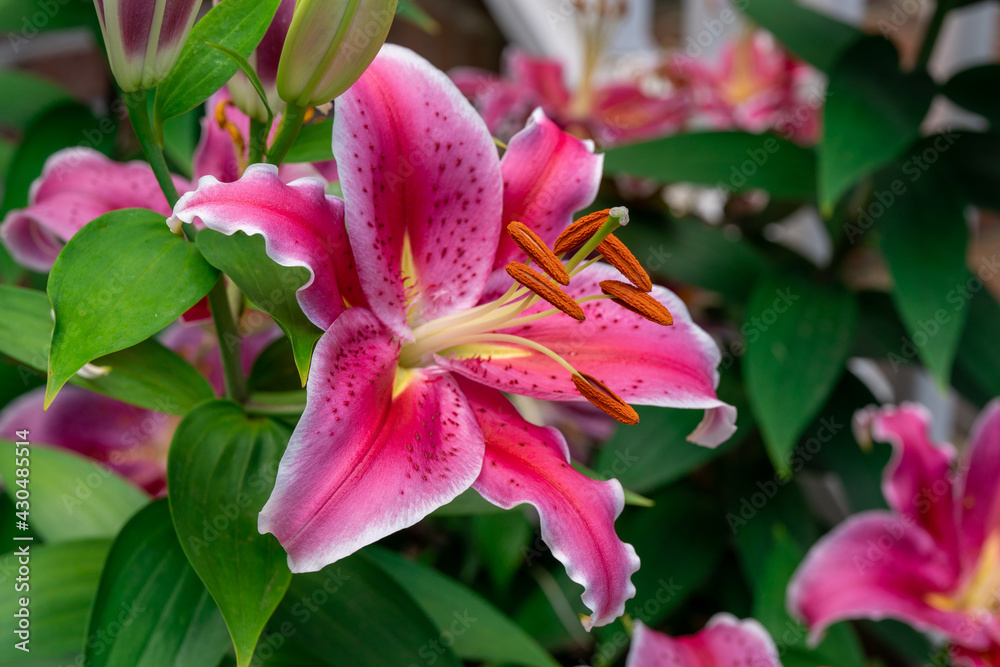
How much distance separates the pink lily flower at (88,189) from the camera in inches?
19.8

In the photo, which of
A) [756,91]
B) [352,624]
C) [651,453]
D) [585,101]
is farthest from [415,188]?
[756,91]

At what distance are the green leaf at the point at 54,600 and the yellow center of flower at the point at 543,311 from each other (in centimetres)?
28

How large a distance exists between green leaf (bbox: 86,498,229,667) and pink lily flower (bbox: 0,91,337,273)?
0.20 m

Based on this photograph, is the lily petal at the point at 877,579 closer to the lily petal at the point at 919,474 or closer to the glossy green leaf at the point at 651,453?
the lily petal at the point at 919,474

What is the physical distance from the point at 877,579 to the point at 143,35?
2.39ft

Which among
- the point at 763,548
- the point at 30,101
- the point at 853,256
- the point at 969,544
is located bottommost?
the point at 763,548

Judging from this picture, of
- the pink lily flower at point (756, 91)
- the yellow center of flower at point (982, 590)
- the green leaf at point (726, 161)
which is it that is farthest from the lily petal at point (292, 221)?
the pink lily flower at point (756, 91)

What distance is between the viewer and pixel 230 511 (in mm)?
417

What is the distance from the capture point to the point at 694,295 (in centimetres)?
120

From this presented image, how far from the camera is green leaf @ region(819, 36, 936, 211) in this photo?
2.51 ft

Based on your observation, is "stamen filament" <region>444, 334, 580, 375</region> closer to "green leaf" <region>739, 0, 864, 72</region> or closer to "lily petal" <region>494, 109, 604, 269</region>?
"lily petal" <region>494, 109, 604, 269</region>

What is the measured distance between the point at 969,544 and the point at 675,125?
0.73 m

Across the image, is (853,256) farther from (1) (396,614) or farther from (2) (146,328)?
(2) (146,328)

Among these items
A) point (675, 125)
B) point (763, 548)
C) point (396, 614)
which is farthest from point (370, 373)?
point (675, 125)
